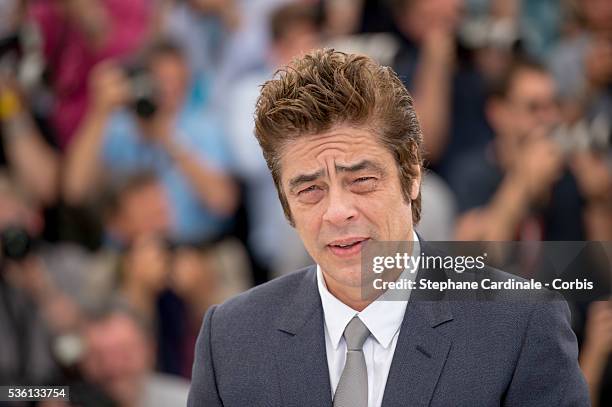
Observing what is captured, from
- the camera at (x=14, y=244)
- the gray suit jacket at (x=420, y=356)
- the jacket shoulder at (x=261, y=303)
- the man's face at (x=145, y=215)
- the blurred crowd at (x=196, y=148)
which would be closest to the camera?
the gray suit jacket at (x=420, y=356)

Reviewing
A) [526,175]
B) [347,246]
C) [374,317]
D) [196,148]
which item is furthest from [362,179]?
[196,148]

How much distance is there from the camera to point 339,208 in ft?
5.57

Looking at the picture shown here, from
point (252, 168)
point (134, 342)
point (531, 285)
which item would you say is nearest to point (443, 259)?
point (531, 285)

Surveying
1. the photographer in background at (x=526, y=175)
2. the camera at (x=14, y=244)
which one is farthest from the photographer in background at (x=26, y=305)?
the photographer in background at (x=526, y=175)

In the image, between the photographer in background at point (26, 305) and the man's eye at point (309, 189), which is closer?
the man's eye at point (309, 189)

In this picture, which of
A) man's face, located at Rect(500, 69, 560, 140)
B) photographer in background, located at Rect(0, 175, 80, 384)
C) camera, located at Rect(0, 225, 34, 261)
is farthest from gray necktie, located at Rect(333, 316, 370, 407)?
camera, located at Rect(0, 225, 34, 261)

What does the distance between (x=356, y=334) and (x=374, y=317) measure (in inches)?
1.7

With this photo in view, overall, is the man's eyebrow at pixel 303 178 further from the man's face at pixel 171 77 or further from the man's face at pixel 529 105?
the man's face at pixel 171 77

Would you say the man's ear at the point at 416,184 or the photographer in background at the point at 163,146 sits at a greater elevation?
the photographer in background at the point at 163,146

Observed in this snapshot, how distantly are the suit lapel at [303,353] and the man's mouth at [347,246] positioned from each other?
0.50 ft

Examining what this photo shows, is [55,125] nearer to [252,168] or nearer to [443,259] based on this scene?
[252,168]

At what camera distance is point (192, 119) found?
4.38 meters

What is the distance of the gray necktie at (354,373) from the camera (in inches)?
66.3

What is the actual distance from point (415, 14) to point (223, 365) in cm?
278
